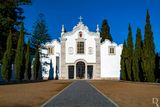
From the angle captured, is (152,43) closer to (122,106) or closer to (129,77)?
(129,77)

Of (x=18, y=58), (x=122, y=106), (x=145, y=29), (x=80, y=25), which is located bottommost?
(x=122, y=106)

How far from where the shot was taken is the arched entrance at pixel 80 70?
58688 millimetres

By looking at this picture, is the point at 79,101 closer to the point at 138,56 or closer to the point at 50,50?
the point at 138,56

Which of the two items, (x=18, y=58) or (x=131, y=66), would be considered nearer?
(x=18, y=58)

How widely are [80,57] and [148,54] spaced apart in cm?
2351

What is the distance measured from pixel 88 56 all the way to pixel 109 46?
4.25 meters

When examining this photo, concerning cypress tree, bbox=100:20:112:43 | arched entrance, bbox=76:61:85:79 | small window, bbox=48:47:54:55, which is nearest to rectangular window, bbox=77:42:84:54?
arched entrance, bbox=76:61:85:79

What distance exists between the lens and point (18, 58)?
4122 cm

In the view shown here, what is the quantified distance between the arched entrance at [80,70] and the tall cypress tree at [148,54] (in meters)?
22.0

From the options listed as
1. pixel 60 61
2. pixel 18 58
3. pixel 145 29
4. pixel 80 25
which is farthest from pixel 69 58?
pixel 145 29

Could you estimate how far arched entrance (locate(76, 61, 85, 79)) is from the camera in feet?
193

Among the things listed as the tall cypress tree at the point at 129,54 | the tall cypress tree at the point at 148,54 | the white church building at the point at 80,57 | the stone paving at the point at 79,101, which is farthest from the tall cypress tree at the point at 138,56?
the stone paving at the point at 79,101

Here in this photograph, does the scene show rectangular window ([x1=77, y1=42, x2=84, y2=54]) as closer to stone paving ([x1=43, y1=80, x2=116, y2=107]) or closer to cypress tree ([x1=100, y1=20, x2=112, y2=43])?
cypress tree ([x1=100, y1=20, x2=112, y2=43])

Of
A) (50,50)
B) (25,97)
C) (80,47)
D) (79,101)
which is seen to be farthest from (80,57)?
(79,101)
